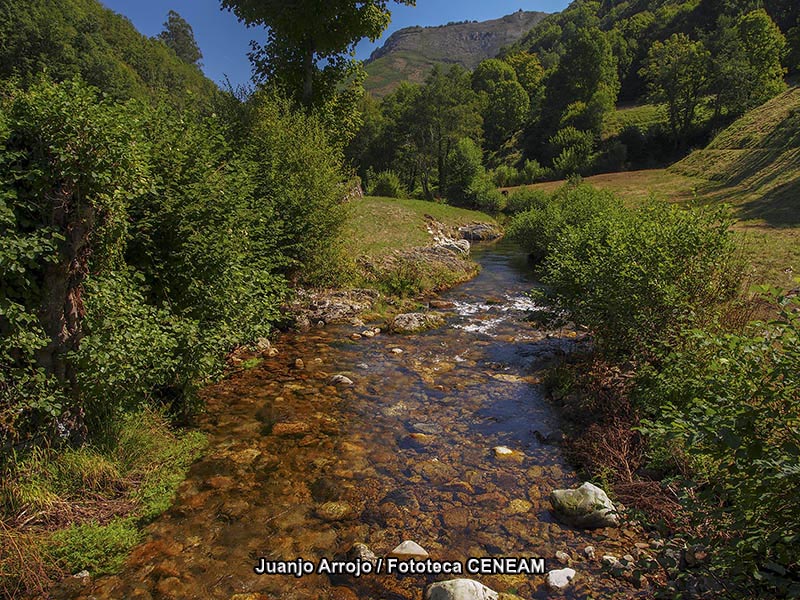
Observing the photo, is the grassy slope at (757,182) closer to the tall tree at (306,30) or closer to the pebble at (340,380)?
the pebble at (340,380)

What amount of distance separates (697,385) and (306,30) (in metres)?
22.6

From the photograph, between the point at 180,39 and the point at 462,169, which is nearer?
the point at 462,169

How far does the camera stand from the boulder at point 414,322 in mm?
15594

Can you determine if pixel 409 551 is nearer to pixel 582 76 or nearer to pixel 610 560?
pixel 610 560

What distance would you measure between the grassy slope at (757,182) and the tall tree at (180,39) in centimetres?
16209

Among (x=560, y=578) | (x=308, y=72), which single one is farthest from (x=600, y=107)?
(x=560, y=578)

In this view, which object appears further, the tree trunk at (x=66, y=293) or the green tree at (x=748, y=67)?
the green tree at (x=748, y=67)

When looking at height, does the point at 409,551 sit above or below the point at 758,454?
below

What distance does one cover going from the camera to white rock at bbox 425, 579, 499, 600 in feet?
16.2

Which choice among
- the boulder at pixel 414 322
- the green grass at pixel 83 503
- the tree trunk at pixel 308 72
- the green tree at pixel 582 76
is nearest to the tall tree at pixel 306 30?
the tree trunk at pixel 308 72

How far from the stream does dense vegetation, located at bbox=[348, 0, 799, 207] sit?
47857mm

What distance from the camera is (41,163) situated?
17.5 feet

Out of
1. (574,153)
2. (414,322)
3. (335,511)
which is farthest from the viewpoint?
(574,153)

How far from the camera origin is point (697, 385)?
5398 mm
